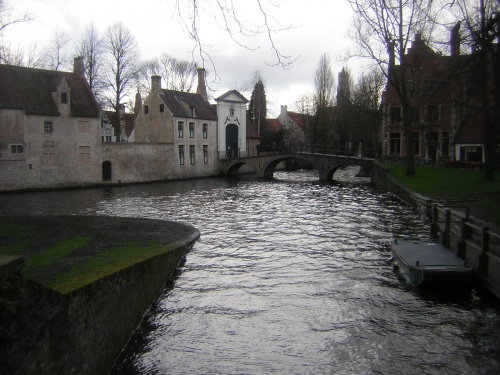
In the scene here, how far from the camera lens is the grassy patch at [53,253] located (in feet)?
26.1

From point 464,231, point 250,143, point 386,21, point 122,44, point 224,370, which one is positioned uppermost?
point 122,44

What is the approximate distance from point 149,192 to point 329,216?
15054 millimetres

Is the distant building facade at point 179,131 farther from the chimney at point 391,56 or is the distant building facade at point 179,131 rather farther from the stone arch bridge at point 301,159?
the chimney at point 391,56

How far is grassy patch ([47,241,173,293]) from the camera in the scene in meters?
6.39

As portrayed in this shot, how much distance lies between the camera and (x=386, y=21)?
25.3m

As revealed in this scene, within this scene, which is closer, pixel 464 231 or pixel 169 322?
pixel 169 322

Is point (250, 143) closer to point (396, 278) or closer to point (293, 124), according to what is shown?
point (293, 124)

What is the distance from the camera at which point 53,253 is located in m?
9.11

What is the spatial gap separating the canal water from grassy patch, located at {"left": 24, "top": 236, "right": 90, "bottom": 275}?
1.97 meters

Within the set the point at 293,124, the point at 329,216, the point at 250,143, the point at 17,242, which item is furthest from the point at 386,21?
the point at 293,124

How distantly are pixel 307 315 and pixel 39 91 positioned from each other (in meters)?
30.5

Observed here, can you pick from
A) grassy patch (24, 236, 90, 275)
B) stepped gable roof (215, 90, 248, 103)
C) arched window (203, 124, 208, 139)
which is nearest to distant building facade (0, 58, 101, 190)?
arched window (203, 124, 208, 139)

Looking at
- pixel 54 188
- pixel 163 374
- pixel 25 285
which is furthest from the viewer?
pixel 54 188

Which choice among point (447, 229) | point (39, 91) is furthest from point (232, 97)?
point (447, 229)
